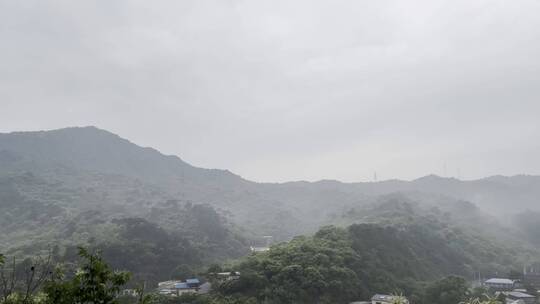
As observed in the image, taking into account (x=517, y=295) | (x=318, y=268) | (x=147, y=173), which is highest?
(x=147, y=173)

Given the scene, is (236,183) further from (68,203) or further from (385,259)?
(385,259)

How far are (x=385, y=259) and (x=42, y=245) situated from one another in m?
47.6

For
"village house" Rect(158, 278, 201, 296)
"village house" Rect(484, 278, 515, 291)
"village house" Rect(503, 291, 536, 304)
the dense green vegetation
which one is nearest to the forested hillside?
the dense green vegetation

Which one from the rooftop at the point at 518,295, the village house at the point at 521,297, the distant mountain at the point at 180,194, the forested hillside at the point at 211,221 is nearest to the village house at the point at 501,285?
the rooftop at the point at 518,295

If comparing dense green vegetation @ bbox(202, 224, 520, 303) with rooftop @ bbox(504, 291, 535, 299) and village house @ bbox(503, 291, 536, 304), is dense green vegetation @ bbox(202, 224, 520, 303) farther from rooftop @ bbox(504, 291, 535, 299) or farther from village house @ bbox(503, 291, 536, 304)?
rooftop @ bbox(504, 291, 535, 299)

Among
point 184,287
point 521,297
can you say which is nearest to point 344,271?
point 184,287

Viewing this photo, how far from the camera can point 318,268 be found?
39.3m

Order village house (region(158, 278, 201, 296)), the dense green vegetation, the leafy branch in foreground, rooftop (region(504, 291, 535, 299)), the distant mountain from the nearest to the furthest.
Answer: the leafy branch in foreground → the dense green vegetation → village house (region(158, 278, 201, 296)) → rooftop (region(504, 291, 535, 299)) → the distant mountain

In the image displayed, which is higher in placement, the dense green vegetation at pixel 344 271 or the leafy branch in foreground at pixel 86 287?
the leafy branch in foreground at pixel 86 287

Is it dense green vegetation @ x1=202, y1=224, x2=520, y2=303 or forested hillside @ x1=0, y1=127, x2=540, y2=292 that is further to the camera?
forested hillside @ x1=0, y1=127, x2=540, y2=292

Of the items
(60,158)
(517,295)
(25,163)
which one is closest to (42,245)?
(517,295)

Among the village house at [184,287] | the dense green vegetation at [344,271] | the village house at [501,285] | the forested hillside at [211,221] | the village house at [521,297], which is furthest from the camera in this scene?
the forested hillside at [211,221]

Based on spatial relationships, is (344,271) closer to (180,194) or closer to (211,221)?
(211,221)

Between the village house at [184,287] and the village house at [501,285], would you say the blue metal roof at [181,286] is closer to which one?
the village house at [184,287]
